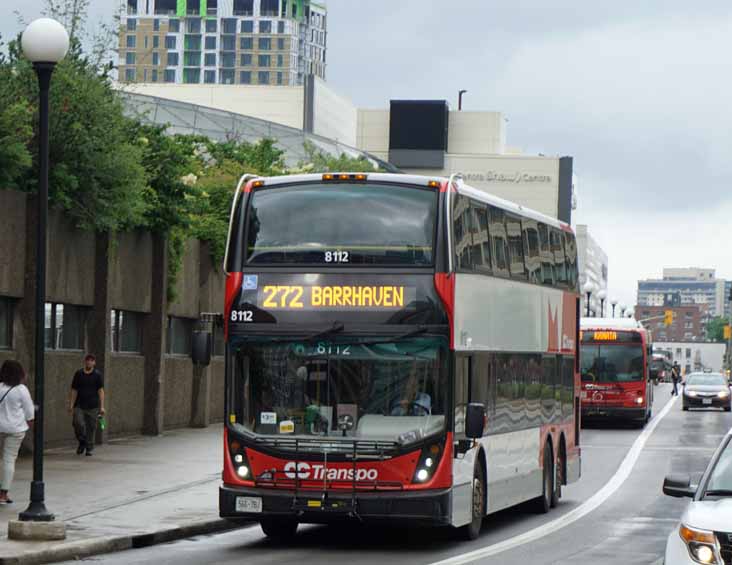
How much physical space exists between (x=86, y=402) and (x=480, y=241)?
12.4m

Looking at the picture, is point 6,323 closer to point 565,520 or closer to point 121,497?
point 121,497

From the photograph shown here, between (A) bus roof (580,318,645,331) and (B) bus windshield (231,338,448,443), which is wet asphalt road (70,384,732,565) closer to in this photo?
(B) bus windshield (231,338,448,443)

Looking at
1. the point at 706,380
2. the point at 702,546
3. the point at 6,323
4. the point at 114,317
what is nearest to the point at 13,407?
the point at 6,323

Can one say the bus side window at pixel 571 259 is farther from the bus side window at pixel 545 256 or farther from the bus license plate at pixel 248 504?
the bus license plate at pixel 248 504

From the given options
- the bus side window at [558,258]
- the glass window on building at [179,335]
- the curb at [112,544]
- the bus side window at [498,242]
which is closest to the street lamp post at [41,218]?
the curb at [112,544]

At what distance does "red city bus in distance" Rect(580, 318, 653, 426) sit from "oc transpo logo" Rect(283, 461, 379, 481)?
3141 centimetres

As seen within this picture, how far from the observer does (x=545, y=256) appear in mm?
22422

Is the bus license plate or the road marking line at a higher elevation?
the bus license plate

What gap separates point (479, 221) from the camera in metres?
18.5

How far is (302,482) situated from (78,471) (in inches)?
371

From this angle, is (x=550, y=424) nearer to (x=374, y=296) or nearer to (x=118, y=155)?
(x=374, y=296)

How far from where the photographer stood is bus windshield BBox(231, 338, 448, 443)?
16.9 metres

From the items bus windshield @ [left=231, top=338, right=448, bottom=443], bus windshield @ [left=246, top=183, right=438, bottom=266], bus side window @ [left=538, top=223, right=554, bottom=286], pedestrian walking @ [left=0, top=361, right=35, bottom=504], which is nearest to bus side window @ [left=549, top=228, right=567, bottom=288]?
bus side window @ [left=538, top=223, right=554, bottom=286]

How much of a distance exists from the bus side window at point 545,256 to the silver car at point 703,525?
10789mm
